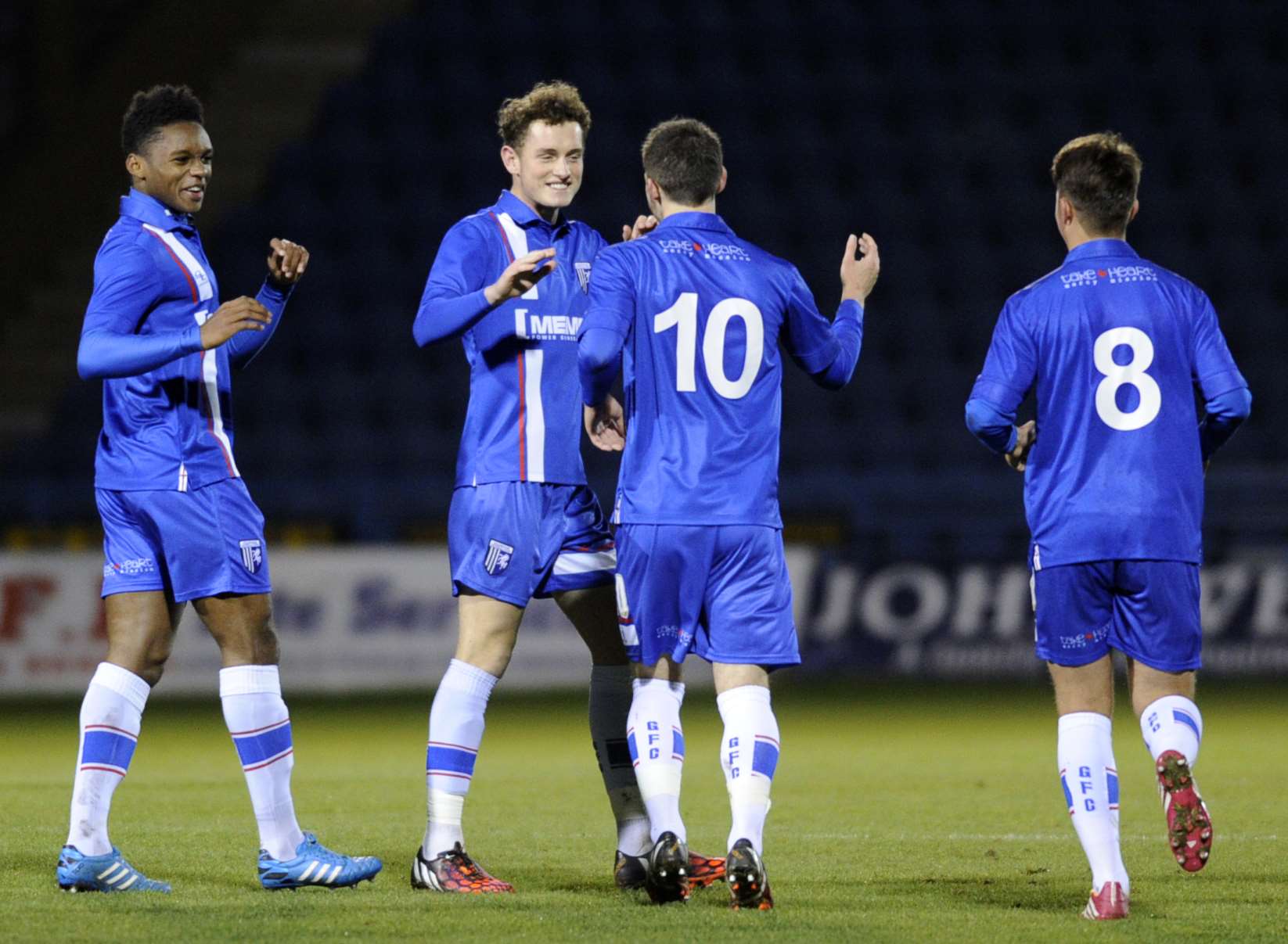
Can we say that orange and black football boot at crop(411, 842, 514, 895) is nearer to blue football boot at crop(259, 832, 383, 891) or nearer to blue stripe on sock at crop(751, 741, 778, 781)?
blue football boot at crop(259, 832, 383, 891)

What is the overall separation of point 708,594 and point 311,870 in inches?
50.4

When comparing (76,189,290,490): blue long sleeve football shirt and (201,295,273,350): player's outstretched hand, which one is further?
(76,189,290,490): blue long sleeve football shirt

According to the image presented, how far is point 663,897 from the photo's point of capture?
4.80m

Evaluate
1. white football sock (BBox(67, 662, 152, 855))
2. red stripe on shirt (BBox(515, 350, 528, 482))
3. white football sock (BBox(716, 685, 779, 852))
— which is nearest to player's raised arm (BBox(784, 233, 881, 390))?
red stripe on shirt (BBox(515, 350, 528, 482))

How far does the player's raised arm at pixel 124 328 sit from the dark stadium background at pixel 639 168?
34.9 ft

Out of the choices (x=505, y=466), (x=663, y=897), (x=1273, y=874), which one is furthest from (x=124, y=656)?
(x=1273, y=874)

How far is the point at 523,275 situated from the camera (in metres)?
4.88

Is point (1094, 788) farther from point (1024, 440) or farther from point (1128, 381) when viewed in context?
point (1128, 381)

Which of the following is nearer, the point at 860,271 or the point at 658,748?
the point at 658,748

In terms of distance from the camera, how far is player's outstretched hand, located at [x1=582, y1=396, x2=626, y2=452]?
5.05 metres

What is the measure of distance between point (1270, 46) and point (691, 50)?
19.2 feet

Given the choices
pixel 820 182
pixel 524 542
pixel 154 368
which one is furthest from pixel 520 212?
pixel 820 182

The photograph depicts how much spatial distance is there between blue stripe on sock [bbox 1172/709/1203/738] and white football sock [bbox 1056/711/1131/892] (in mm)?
164

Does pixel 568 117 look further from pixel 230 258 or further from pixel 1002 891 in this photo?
pixel 230 258
